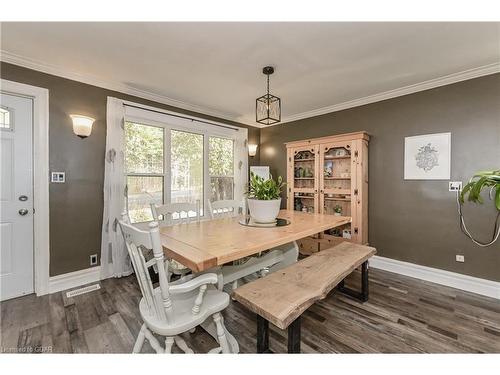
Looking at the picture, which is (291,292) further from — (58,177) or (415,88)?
(415,88)

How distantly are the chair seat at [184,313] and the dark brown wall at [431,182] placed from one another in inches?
104

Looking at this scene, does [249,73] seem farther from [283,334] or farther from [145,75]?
[283,334]

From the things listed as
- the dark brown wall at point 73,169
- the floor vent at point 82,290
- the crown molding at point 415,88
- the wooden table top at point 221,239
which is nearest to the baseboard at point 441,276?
the wooden table top at point 221,239

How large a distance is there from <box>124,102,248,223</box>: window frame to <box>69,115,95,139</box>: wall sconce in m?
0.46

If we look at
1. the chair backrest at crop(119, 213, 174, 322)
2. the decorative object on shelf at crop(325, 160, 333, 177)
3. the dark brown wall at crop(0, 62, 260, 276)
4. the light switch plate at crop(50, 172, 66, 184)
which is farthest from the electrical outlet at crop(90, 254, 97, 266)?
the decorative object on shelf at crop(325, 160, 333, 177)

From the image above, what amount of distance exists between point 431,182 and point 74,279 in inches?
171

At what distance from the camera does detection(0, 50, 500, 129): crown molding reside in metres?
2.20

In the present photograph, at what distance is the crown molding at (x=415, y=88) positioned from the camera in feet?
7.58

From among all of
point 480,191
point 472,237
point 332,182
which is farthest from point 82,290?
point 472,237

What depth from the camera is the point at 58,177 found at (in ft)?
7.79

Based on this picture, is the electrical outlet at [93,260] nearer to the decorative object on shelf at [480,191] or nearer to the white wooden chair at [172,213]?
the white wooden chair at [172,213]

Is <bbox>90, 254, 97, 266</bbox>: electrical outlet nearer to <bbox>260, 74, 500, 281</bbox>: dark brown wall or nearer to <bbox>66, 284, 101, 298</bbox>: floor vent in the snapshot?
<bbox>66, 284, 101, 298</bbox>: floor vent
